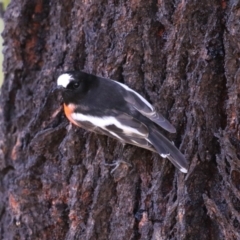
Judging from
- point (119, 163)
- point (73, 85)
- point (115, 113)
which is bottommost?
point (119, 163)

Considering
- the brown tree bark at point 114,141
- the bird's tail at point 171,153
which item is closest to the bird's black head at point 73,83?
the brown tree bark at point 114,141

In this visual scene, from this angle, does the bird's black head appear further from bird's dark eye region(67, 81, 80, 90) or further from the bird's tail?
the bird's tail

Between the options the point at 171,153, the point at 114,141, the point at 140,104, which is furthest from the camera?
the point at 114,141

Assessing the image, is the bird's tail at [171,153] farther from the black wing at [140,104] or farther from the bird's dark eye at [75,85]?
the bird's dark eye at [75,85]

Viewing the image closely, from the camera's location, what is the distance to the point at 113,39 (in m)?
2.57

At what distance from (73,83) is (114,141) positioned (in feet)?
1.21

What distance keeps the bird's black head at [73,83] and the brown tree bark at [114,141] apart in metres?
0.12

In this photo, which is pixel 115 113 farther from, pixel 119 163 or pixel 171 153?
pixel 171 153

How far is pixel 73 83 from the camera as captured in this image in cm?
256

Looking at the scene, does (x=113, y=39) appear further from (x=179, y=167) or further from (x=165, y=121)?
(x=179, y=167)

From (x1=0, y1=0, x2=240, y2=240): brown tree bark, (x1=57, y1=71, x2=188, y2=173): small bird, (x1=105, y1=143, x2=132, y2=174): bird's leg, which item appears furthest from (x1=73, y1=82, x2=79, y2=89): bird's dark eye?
(x1=105, y1=143, x2=132, y2=174): bird's leg

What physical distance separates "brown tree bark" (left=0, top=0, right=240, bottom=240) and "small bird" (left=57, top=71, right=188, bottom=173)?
0.25ft

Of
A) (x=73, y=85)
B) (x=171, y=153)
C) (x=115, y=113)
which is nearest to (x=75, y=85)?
(x=73, y=85)

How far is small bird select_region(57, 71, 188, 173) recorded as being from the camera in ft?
7.69
